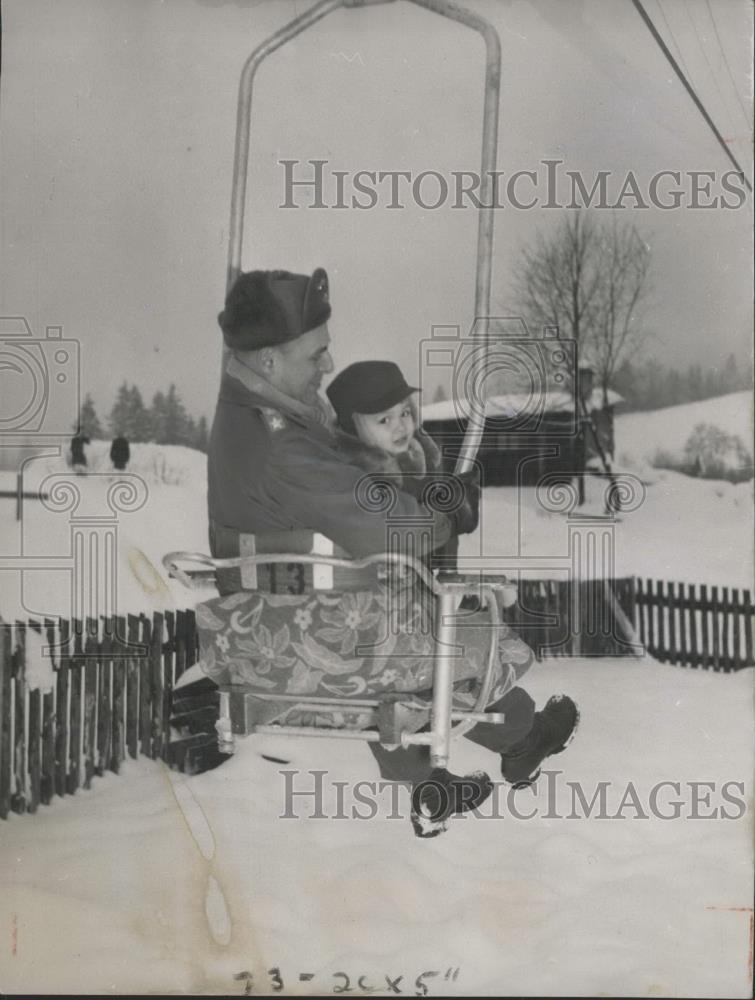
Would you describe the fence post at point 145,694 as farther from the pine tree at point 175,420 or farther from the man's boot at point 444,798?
the man's boot at point 444,798

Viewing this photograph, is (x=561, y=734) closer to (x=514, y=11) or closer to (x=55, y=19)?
(x=514, y=11)

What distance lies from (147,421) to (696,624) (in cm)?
165

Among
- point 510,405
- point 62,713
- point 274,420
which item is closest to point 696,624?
point 510,405

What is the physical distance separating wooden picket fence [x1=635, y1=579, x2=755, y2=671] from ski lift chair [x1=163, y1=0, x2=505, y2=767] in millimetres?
506

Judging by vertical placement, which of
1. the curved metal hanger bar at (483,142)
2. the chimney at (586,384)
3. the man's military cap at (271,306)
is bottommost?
the chimney at (586,384)

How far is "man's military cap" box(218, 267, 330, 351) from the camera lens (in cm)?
323

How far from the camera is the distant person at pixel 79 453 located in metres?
3.32

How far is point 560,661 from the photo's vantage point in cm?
324

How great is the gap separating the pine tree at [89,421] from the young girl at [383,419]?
2.24 feet

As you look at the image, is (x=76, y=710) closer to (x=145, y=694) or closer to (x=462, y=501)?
(x=145, y=694)

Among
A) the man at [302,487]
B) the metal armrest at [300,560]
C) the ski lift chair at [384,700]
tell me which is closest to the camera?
the metal armrest at [300,560]

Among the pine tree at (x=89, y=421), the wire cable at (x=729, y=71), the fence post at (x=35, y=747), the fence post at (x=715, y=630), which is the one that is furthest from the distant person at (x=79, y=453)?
the wire cable at (x=729, y=71)

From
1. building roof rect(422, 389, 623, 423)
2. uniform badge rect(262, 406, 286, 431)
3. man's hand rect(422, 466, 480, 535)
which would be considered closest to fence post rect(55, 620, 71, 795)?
uniform badge rect(262, 406, 286, 431)

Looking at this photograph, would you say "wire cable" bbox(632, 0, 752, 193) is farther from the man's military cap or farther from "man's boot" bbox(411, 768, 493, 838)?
"man's boot" bbox(411, 768, 493, 838)
